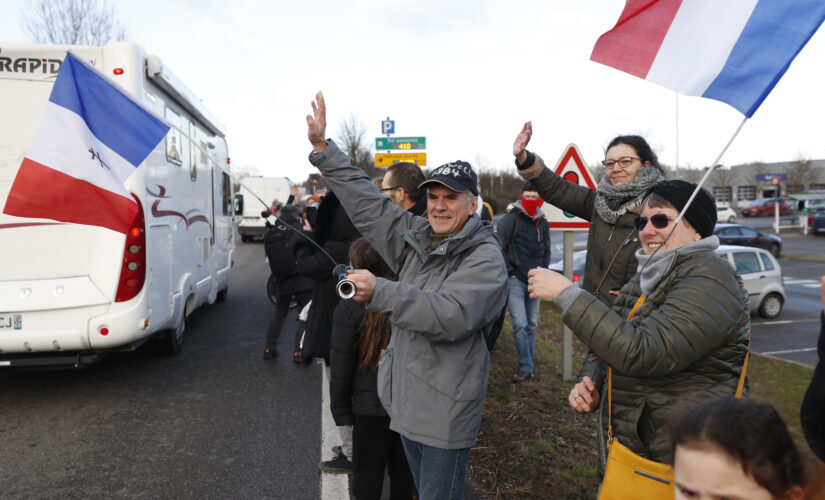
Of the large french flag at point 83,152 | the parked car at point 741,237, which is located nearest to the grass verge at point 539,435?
the large french flag at point 83,152

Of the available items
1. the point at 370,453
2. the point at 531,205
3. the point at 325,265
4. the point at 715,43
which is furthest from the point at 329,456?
the point at 715,43

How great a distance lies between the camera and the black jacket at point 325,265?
468cm

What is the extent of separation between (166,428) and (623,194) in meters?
4.19

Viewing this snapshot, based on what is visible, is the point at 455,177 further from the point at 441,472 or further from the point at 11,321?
the point at 11,321

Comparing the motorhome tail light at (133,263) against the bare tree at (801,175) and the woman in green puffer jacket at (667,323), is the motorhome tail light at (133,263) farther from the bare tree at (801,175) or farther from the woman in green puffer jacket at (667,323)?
the bare tree at (801,175)

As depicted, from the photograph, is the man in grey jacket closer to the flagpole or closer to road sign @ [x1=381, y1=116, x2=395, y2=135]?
the flagpole

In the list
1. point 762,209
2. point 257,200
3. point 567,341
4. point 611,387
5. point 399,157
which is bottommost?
point 567,341

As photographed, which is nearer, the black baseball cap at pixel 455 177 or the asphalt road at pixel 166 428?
the black baseball cap at pixel 455 177

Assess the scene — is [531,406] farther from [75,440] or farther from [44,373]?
[44,373]

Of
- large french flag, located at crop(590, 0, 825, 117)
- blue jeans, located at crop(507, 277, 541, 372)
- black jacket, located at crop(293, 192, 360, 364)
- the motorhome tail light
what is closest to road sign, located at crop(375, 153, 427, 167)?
blue jeans, located at crop(507, 277, 541, 372)

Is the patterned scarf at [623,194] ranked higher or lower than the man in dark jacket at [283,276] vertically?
higher

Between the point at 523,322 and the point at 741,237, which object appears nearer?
the point at 523,322

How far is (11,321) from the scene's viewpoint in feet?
16.4

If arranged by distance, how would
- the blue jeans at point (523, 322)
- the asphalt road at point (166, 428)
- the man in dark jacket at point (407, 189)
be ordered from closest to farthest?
1. the man in dark jacket at point (407, 189)
2. the asphalt road at point (166, 428)
3. the blue jeans at point (523, 322)
